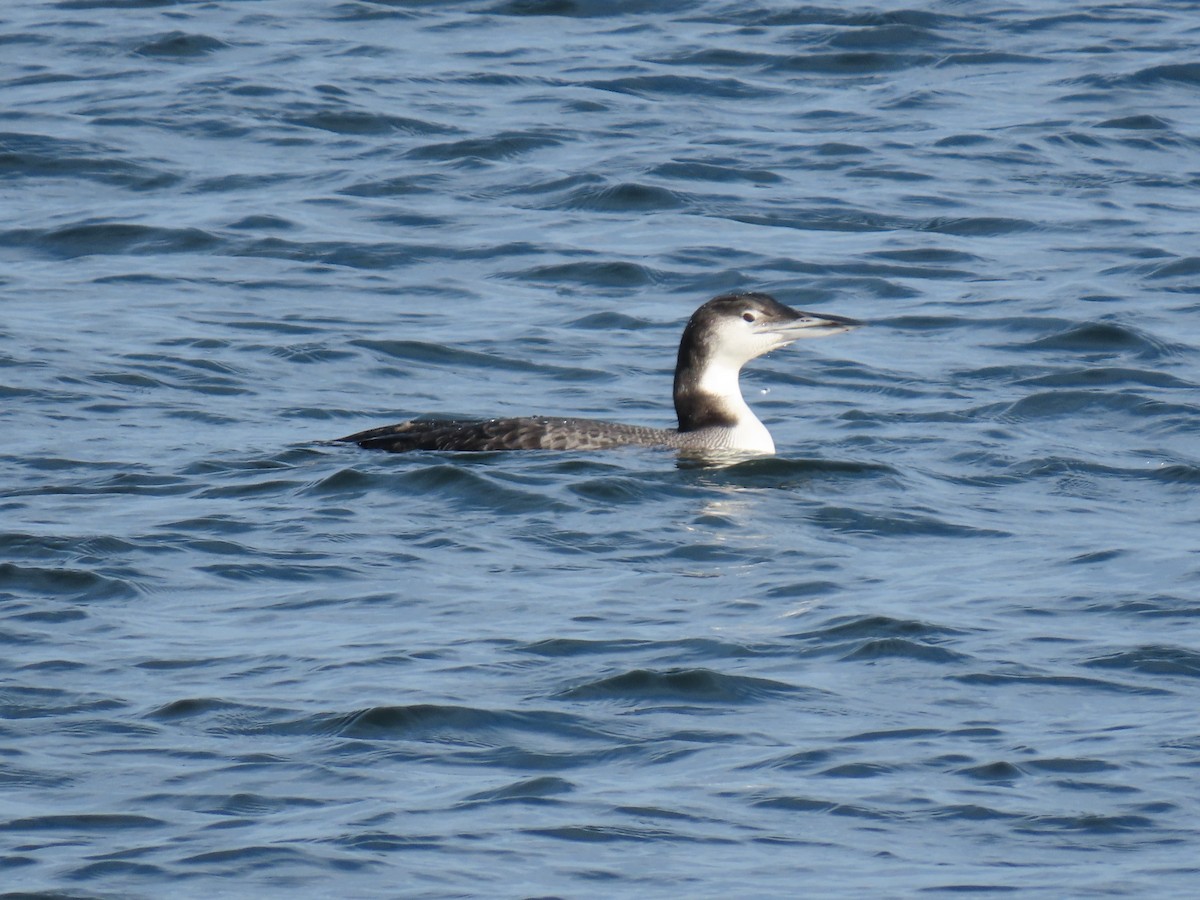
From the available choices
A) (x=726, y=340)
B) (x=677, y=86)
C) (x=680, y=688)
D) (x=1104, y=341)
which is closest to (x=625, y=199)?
(x=677, y=86)

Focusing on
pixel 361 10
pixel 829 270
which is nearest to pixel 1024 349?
pixel 829 270

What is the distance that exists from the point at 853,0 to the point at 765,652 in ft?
47.0

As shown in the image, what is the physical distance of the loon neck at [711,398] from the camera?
10758 millimetres

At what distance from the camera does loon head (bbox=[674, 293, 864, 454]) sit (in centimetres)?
1085

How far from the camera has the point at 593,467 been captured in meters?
10.1

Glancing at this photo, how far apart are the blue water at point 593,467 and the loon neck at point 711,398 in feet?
0.86

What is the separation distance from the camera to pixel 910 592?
8.55 m

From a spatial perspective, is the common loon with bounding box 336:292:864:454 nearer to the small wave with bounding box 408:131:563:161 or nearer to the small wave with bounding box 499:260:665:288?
the small wave with bounding box 499:260:665:288

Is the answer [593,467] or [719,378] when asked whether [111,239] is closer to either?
[719,378]

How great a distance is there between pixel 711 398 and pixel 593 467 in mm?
976

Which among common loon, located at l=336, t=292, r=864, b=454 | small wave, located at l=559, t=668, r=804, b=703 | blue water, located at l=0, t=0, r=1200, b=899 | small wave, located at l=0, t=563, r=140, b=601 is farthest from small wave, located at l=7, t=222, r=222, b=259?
small wave, located at l=559, t=668, r=804, b=703

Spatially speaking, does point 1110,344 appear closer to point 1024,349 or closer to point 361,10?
point 1024,349

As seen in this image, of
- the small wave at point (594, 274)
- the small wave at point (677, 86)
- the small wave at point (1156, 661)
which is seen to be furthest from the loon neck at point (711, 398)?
the small wave at point (677, 86)

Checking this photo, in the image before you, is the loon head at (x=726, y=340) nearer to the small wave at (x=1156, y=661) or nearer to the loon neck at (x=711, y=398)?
the loon neck at (x=711, y=398)
